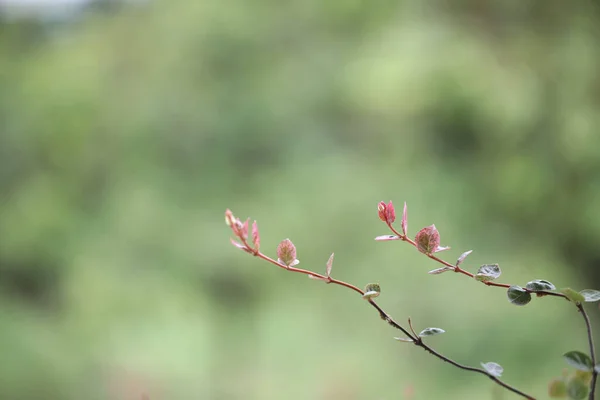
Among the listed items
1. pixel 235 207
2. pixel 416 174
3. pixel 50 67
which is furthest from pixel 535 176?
pixel 50 67

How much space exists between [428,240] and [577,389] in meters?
0.13

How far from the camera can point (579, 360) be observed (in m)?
0.37

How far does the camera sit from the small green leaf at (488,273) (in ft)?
1.31

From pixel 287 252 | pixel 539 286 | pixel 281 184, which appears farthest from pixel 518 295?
pixel 281 184

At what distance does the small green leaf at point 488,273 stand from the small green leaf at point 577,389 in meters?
0.08

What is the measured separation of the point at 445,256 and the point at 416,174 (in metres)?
0.24

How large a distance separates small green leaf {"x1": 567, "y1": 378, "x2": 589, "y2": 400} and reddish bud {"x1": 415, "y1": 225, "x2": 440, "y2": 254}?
0.39 ft

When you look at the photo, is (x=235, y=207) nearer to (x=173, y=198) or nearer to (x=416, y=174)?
(x=173, y=198)

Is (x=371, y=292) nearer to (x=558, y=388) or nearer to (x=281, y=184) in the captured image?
(x=558, y=388)

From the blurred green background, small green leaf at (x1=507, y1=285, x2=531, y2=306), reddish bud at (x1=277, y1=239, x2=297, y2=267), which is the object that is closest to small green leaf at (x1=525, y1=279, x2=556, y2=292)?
small green leaf at (x1=507, y1=285, x2=531, y2=306)

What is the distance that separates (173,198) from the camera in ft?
5.13

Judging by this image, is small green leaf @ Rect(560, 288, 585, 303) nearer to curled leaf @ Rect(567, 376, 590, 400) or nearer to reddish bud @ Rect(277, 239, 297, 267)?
curled leaf @ Rect(567, 376, 590, 400)

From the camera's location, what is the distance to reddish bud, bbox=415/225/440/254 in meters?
0.42

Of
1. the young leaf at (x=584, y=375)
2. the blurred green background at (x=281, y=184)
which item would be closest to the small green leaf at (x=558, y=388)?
the young leaf at (x=584, y=375)
